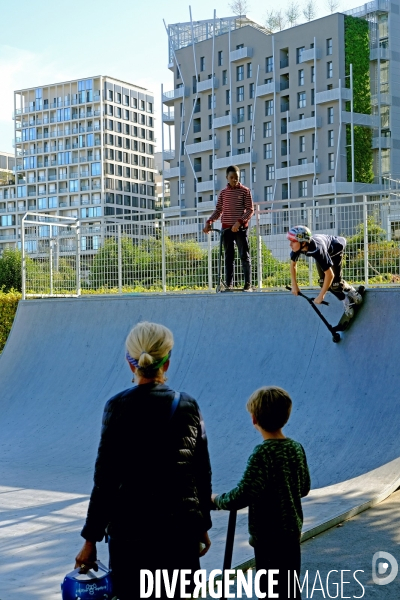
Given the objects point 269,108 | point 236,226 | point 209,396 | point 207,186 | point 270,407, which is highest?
point 269,108

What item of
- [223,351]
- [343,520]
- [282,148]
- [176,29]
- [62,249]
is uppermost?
[176,29]

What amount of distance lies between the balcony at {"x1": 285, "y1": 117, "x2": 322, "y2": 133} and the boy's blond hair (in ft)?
242

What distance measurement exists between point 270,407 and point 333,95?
73682 millimetres

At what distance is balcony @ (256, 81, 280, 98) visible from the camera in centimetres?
7906

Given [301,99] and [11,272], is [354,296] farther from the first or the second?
[301,99]

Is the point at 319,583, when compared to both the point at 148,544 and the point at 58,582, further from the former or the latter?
the point at 148,544

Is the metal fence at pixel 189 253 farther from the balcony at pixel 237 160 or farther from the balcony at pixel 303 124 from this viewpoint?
the balcony at pixel 237 160

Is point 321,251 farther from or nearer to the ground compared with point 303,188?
nearer to the ground

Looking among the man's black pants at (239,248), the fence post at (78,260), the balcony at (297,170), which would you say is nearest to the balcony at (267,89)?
the balcony at (297,170)

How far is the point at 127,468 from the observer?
2.98m

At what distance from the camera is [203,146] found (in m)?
84.8

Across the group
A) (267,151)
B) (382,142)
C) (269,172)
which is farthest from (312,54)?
(269,172)

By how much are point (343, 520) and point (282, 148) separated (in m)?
74.3

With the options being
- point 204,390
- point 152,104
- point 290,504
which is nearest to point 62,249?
point 204,390
